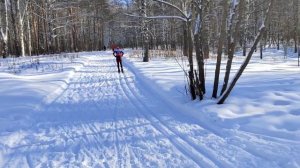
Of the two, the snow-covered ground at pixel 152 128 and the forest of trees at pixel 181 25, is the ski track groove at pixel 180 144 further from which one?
the forest of trees at pixel 181 25

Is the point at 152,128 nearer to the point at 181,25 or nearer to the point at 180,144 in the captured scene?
the point at 180,144

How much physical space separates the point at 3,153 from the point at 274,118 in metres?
5.30

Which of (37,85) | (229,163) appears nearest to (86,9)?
(37,85)

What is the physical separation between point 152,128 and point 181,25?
23764mm

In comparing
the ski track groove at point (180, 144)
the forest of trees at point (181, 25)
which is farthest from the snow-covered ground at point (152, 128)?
the forest of trees at point (181, 25)

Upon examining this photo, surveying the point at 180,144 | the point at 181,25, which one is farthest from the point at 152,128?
the point at 181,25

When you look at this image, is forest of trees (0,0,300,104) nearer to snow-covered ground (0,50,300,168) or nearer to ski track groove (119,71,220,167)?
snow-covered ground (0,50,300,168)

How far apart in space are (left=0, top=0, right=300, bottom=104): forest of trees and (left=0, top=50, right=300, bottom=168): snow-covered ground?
1.02 meters

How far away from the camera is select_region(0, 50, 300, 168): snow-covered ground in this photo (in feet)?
18.0

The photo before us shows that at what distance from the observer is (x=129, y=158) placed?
5543 mm

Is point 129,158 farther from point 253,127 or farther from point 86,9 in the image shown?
point 86,9

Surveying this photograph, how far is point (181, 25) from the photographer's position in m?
30.1

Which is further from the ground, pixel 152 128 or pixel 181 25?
pixel 181 25

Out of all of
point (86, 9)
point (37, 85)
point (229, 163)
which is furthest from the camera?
point (86, 9)
